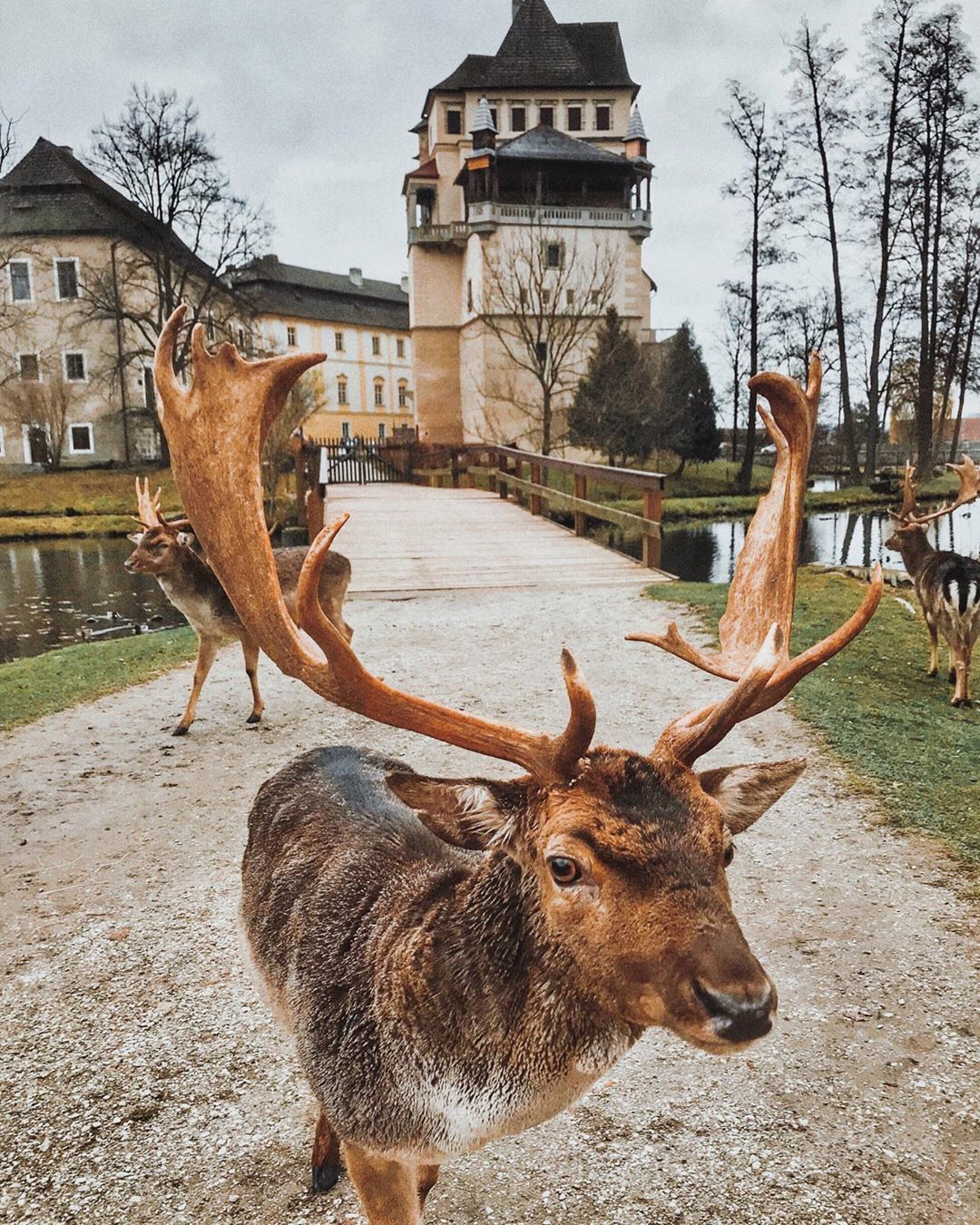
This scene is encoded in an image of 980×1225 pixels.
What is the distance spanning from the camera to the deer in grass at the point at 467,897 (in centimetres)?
173

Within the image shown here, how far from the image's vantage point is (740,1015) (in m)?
1.55

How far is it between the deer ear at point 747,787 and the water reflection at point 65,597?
11659mm

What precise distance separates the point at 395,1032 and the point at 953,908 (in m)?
3.11

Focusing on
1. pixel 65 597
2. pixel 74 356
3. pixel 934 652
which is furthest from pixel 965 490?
pixel 74 356

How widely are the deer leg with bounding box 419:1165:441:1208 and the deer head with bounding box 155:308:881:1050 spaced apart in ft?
3.73

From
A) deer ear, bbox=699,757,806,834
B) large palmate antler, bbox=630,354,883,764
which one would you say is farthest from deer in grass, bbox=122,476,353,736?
deer ear, bbox=699,757,806,834

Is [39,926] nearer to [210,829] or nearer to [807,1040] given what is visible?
[210,829]

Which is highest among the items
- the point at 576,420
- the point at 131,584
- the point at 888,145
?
the point at 888,145

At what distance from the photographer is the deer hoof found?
264 cm

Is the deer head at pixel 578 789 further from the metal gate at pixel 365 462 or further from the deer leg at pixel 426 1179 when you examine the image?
the metal gate at pixel 365 462

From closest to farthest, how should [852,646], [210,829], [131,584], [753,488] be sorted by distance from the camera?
[210,829]
[852,646]
[131,584]
[753,488]

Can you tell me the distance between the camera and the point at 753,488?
35.0m

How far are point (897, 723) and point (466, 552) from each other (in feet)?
30.3

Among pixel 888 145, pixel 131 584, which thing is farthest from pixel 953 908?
pixel 888 145
